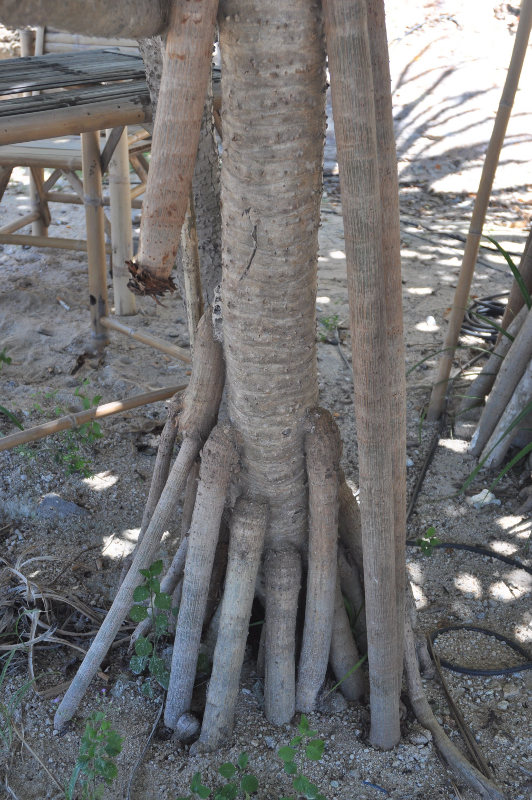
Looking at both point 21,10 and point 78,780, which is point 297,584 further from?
point 21,10

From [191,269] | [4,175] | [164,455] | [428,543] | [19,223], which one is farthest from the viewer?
[19,223]

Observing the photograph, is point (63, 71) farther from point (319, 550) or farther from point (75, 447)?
point (319, 550)

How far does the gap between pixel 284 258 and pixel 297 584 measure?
863 millimetres

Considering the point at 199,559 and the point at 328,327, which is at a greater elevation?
the point at 199,559

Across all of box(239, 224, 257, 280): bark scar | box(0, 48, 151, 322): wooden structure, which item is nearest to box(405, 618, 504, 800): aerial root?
box(239, 224, 257, 280): bark scar

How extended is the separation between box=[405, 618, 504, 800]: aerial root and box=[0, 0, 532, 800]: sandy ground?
0.09ft

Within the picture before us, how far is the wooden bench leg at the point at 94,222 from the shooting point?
137 inches

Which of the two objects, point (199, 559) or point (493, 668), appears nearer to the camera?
point (199, 559)

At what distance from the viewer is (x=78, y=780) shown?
72.9 inches

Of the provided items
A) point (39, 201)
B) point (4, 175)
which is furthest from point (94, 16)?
Result: point (39, 201)

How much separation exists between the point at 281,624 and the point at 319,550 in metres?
0.23

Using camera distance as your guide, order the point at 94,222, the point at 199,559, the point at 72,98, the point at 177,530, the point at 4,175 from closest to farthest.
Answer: the point at 199,559, the point at 72,98, the point at 177,530, the point at 94,222, the point at 4,175

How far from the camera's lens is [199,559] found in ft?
6.08

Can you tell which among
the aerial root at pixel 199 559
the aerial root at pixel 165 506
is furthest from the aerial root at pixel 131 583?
the aerial root at pixel 199 559
